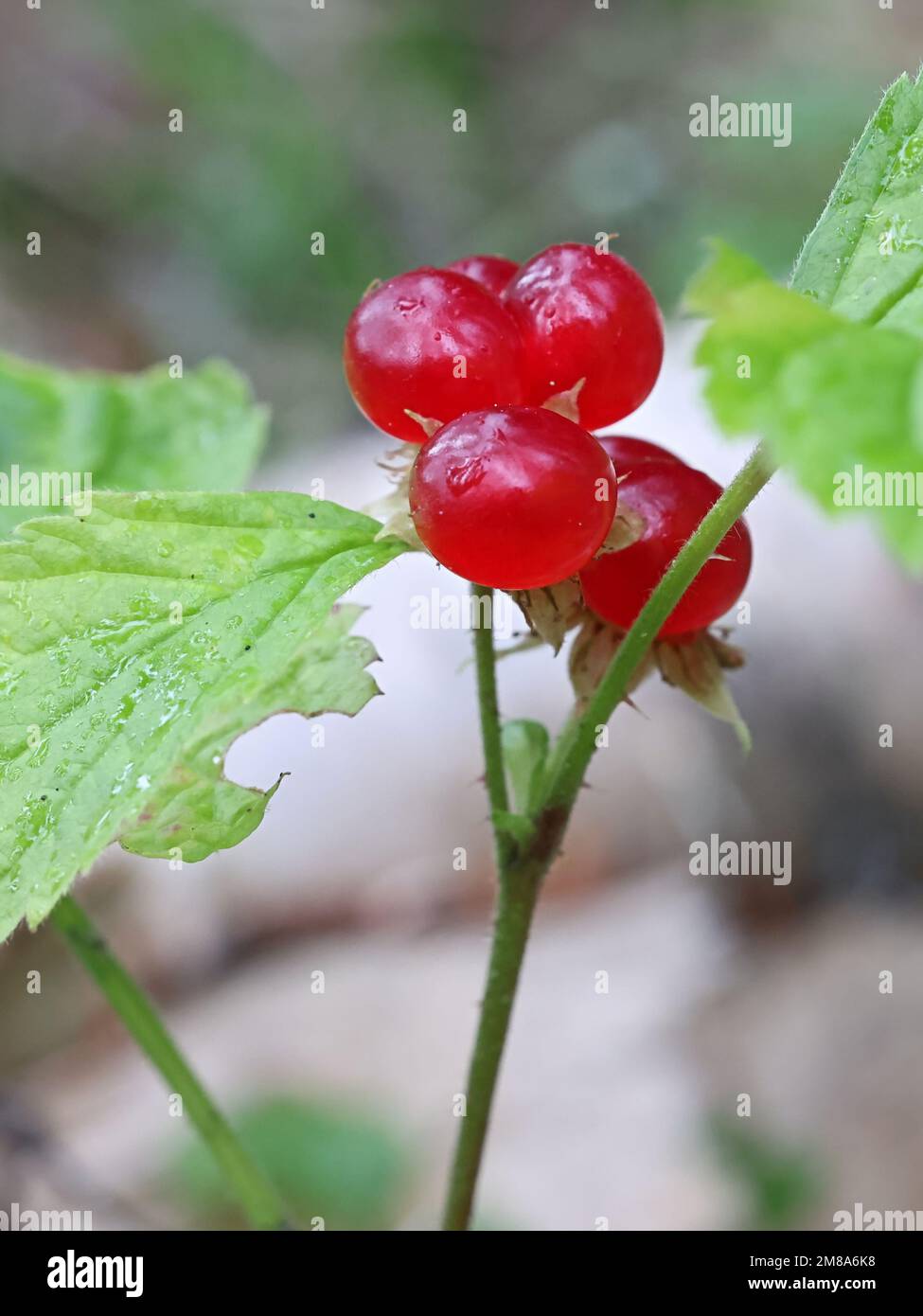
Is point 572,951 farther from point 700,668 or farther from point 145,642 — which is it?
point 145,642

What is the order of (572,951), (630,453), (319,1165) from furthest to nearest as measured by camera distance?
1. (572,951)
2. (319,1165)
3. (630,453)

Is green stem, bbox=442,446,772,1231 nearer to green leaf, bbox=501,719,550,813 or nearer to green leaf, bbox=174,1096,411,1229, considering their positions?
green leaf, bbox=501,719,550,813

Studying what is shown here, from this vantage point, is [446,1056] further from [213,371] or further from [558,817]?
[558,817]

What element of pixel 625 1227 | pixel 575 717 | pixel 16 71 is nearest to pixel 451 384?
pixel 575 717

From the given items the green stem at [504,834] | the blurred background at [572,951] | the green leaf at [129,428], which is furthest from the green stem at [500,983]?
the blurred background at [572,951]

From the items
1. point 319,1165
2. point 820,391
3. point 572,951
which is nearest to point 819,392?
point 820,391

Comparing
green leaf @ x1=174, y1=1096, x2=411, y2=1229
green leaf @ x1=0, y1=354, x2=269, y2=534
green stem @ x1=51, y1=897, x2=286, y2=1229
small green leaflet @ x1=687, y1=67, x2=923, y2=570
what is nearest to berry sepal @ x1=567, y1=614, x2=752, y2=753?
small green leaflet @ x1=687, y1=67, x2=923, y2=570

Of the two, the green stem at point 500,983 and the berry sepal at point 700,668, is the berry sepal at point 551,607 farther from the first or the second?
the green stem at point 500,983
